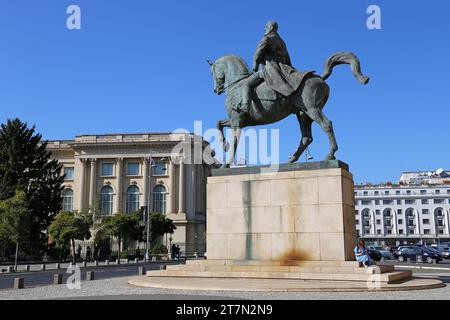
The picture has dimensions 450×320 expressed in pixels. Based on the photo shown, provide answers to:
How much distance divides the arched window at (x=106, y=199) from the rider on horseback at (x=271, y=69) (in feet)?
235

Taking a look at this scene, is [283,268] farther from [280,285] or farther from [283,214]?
[280,285]

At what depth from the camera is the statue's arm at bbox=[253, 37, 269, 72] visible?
17.2 meters

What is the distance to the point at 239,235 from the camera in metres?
16.8

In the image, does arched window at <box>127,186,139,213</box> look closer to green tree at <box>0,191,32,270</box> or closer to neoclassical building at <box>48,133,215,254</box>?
neoclassical building at <box>48,133,215,254</box>

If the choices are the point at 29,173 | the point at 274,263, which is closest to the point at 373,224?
the point at 29,173

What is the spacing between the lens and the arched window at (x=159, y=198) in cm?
8325

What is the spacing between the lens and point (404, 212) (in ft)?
439

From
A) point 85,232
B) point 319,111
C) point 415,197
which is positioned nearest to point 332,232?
point 319,111

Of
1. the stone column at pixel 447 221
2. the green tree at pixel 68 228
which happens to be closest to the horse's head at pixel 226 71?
the green tree at pixel 68 228

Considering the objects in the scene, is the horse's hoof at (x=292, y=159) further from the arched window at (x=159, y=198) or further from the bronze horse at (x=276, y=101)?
the arched window at (x=159, y=198)

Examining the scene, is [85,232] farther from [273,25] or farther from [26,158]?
[273,25]

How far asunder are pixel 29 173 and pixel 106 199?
25826 millimetres

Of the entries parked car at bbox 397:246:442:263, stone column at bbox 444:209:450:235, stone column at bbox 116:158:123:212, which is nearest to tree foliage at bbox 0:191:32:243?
parked car at bbox 397:246:442:263
